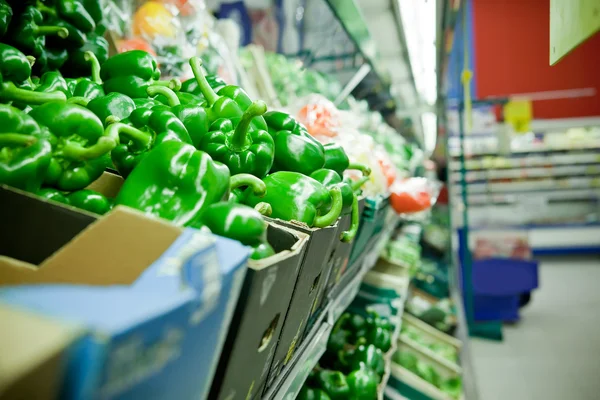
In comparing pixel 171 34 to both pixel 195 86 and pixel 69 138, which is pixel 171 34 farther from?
pixel 69 138

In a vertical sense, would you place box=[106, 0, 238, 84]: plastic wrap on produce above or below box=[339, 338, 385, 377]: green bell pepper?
above

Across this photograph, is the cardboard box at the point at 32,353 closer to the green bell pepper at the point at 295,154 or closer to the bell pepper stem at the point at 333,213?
the bell pepper stem at the point at 333,213

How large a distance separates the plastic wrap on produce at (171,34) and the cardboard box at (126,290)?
1.28 meters

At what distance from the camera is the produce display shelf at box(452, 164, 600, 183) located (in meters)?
10.4

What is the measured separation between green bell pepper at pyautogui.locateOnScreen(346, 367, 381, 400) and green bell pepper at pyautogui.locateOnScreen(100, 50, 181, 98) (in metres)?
1.34

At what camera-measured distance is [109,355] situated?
1.02 feet

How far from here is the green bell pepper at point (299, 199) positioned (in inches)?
40.1

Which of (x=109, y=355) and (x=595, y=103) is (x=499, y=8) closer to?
(x=595, y=103)

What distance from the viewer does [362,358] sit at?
212 cm

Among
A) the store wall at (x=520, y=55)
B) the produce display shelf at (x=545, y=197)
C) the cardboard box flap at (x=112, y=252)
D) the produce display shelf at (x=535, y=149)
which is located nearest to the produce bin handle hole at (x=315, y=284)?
the cardboard box flap at (x=112, y=252)

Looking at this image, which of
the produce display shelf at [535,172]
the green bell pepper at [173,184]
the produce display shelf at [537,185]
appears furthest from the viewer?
the produce display shelf at [535,172]

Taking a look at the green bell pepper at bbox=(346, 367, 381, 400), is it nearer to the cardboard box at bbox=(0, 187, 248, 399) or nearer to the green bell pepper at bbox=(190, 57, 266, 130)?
the green bell pepper at bbox=(190, 57, 266, 130)

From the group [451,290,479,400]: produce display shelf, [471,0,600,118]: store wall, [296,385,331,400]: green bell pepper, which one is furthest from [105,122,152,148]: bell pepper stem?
[471,0,600,118]: store wall

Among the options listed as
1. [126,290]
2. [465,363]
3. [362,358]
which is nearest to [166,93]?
[126,290]
